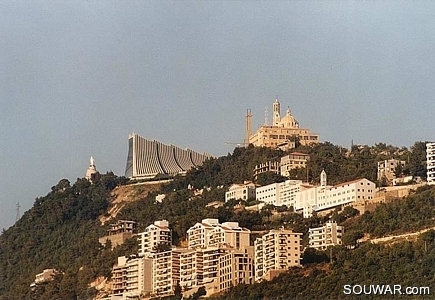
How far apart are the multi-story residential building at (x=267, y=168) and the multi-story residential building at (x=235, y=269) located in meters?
4.61

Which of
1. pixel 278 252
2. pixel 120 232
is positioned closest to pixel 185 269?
pixel 278 252

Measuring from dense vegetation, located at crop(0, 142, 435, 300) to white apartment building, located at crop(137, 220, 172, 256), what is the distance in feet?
1.24

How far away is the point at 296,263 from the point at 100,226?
684 cm

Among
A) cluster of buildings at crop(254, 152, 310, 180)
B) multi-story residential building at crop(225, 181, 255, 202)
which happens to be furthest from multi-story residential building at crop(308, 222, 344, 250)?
cluster of buildings at crop(254, 152, 310, 180)

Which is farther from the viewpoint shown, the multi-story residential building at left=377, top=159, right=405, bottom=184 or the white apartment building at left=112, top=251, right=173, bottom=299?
the multi-story residential building at left=377, top=159, right=405, bottom=184

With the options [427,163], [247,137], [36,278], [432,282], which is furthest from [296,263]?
[247,137]

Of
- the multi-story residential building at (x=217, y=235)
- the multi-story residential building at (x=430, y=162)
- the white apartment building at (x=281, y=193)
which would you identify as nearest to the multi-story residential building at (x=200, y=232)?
the multi-story residential building at (x=217, y=235)

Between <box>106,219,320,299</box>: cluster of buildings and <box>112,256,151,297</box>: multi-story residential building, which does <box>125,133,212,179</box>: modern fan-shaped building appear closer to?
<box>106,219,320,299</box>: cluster of buildings

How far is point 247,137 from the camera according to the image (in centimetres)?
2708

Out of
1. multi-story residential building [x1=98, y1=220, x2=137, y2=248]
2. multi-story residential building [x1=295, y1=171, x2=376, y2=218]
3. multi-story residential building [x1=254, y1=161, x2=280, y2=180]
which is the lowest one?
multi-story residential building [x1=98, y1=220, x2=137, y2=248]

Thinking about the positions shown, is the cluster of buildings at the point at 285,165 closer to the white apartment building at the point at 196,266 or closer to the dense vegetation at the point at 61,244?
the dense vegetation at the point at 61,244

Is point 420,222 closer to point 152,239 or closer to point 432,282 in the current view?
point 432,282

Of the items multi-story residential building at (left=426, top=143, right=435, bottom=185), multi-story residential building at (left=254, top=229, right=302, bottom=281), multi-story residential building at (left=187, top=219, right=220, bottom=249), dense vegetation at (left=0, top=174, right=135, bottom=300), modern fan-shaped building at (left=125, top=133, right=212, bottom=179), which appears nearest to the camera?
multi-story residential building at (left=254, top=229, right=302, bottom=281)

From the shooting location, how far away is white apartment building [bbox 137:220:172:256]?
22.0m
